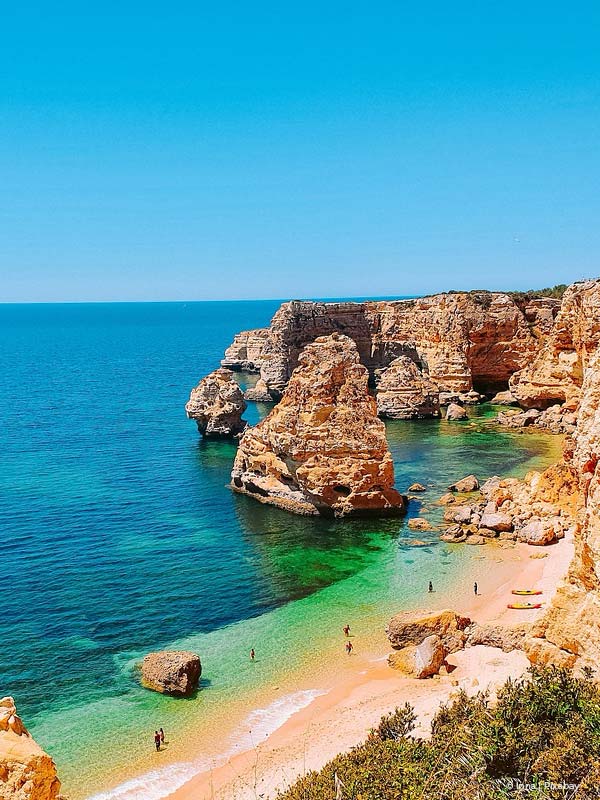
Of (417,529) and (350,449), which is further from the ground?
(350,449)

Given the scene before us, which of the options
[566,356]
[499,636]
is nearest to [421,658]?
[499,636]

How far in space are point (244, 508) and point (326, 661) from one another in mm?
19379

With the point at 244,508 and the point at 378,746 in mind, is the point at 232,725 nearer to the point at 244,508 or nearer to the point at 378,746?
the point at 378,746

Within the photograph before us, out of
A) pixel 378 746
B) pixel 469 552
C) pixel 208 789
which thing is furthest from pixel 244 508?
pixel 378 746

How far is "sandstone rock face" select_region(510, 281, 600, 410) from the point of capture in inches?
1801

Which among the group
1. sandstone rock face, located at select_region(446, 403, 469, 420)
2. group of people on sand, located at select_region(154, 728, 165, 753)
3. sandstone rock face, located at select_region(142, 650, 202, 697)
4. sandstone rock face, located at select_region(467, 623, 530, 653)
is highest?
sandstone rock face, located at select_region(446, 403, 469, 420)

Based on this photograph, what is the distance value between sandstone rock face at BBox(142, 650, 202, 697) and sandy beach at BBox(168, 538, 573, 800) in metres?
3.90

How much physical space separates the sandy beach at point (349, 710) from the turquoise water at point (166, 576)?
4.39ft

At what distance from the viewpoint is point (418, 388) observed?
A: 75312mm

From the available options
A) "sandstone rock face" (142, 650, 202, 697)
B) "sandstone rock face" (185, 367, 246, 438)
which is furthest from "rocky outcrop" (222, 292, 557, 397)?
"sandstone rock face" (142, 650, 202, 697)

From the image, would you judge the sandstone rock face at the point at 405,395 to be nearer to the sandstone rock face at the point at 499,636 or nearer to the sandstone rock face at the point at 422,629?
the sandstone rock face at the point at 422,629

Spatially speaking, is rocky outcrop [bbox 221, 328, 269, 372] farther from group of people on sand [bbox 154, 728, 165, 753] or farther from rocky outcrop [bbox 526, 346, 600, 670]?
rocky outcrop [bbox 526, 346, 600, 670]

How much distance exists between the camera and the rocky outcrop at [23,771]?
12031mm

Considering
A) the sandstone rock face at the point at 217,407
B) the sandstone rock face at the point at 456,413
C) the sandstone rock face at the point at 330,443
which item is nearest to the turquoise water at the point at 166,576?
the sandstone rock face at the point at 330,443
